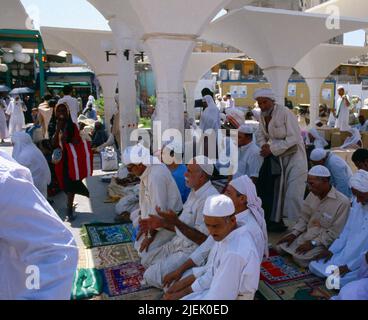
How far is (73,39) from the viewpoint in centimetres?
1196

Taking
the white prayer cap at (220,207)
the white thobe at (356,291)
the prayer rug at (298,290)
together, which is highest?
the white prayer cap at (220,207)

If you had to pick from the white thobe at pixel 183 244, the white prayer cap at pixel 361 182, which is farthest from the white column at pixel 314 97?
the white thobe at pixel 183 244

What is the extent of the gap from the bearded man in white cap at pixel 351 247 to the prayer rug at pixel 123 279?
1.59 metres

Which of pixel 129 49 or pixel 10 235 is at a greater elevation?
pixel 129 49

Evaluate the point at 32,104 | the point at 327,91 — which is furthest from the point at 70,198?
the point at 327,91

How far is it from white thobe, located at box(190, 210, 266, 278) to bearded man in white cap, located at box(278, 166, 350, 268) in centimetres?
117

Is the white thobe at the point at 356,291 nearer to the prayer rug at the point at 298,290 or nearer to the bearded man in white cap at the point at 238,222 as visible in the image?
the prayer rug at the point at 298,290

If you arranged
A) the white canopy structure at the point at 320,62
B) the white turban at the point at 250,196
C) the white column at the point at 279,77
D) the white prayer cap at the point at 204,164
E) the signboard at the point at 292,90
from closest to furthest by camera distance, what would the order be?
the white turban at the point at 250,196 < the white prayer cap at the point at 204,164 < the white column at the point at 279,77 < the white canopy structure at the point at 320,62 < the signboard at the point at 292,90

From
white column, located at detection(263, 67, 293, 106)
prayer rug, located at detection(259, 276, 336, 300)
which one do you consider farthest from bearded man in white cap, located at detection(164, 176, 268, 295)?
white column, located at detection(263, 67, 293, 106)

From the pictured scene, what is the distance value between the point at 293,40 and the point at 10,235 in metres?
9.77

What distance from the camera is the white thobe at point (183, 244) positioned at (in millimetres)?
2959

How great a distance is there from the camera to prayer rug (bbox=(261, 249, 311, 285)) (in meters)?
3.31
